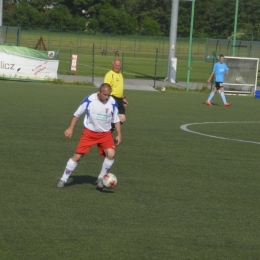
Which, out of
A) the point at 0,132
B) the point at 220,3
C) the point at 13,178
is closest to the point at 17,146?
the point at 0,132

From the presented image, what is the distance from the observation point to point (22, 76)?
114ft

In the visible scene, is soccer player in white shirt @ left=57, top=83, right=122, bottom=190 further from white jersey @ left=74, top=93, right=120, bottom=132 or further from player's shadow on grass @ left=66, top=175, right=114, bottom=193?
player's shadow on grass @ left=66, top=175, right=114, bottom=193

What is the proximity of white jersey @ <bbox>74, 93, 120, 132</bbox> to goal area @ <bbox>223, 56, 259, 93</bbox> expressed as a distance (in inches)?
1039

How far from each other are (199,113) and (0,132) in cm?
972

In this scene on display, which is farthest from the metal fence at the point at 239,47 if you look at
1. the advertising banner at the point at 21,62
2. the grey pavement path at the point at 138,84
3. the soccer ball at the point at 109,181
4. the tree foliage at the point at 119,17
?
the soccer ball at the point at 109,181

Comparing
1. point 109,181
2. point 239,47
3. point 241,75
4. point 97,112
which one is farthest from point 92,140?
point 239,47

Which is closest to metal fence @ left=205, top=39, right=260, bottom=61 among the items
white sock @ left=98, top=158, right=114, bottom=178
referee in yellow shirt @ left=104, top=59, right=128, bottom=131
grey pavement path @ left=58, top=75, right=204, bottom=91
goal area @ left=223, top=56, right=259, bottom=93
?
grey pavement path @ left=58, top=75, right=204, bottom=91

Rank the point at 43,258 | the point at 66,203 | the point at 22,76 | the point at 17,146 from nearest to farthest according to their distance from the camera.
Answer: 1. the point at 43,258
2. the point at 66,203
3. the point at 17,146
4. the point at 22,76

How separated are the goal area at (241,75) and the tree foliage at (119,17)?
37.1 meters

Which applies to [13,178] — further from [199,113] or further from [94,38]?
[94,38]

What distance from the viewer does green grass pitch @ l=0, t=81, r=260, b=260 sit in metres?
7.54

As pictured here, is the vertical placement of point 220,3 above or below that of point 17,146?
above

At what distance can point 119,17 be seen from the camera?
8350cm

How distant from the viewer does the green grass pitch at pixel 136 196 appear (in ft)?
24.7
